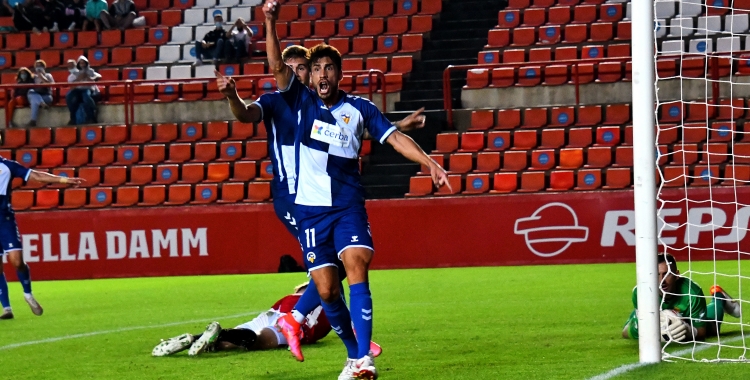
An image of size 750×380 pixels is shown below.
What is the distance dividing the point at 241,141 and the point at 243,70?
2702 millimetres

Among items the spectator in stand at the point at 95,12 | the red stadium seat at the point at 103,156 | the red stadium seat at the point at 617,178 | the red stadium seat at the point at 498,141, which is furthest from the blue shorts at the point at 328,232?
the spectator in stand at the point at 95,12

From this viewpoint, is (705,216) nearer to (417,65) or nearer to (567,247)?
(567,247)

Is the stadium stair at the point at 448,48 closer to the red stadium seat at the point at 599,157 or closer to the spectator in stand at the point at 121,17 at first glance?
the red stadium seat at the point at 599,157

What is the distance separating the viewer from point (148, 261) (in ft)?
55.6

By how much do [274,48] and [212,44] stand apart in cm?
1574

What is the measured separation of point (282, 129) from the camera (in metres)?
6.26

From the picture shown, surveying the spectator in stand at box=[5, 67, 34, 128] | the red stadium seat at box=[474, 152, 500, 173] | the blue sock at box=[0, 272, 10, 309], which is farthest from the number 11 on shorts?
the spectator in stand at box=[5, 67, 34, 128]

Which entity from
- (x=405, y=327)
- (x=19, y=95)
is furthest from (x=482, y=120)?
(x=405, y=327)

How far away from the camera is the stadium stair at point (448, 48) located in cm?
1928

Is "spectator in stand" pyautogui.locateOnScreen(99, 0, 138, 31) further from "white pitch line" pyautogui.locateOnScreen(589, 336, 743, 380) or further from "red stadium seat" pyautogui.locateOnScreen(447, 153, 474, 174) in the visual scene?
"white pitch line" pyautogui.locateOnScreen(589, 336, 743, 380)

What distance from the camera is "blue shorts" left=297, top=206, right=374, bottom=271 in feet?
19.8

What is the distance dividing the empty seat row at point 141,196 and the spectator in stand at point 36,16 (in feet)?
19.0

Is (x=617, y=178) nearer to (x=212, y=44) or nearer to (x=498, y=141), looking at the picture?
(x=498, y=141)

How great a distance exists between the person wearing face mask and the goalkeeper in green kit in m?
14.9
